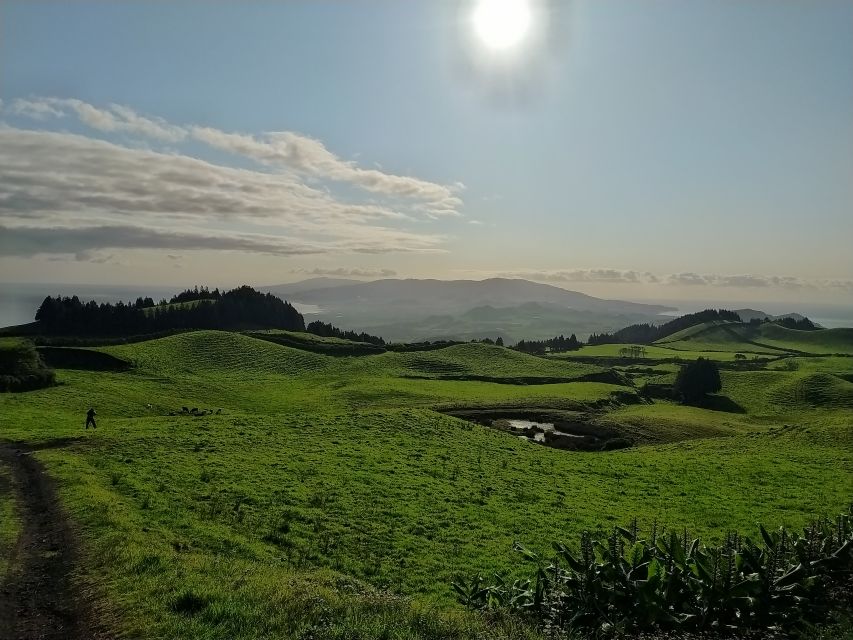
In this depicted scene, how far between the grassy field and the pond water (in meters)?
6.18

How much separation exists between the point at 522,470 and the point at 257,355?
83291 millimetres

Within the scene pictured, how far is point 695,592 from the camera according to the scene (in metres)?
12.6

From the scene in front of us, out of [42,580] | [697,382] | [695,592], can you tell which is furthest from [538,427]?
[42,580]

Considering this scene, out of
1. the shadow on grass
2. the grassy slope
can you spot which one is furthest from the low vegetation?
the shadow on grass

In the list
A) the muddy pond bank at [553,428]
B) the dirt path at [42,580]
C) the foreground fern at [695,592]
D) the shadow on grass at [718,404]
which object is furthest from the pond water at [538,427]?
the dirt path at [42,580]

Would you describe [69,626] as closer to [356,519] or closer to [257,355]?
[356,519]

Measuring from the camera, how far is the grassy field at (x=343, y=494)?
1325 centimetres

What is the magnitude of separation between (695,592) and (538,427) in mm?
54595

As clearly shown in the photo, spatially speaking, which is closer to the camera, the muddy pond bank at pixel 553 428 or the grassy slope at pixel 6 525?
the grassy slope at pixel 6 525

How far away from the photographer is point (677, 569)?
1303 centimetres

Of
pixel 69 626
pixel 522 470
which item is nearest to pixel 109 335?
pixel 522 470

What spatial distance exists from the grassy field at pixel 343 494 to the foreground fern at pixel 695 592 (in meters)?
2.17

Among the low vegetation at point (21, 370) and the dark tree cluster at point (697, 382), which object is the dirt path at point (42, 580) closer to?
the low vegetation at point (21, 370)

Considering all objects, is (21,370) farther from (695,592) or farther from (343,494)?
(695,592)
